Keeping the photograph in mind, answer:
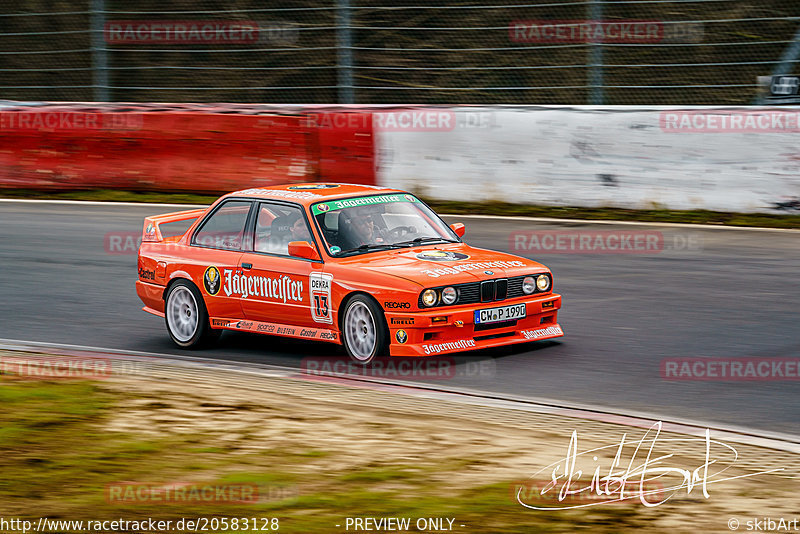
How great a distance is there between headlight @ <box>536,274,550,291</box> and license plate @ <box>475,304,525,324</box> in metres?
0.27

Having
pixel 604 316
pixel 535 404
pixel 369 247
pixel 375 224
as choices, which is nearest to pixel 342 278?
pixel 369 247

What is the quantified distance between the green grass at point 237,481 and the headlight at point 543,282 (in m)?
3.19

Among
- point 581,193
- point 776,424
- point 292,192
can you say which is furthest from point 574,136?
point 776,424

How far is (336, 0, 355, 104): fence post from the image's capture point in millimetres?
17688

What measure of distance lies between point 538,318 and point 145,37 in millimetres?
14428

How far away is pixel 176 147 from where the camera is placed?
1814cm

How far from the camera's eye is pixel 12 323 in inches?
428

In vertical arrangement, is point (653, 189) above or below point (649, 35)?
below

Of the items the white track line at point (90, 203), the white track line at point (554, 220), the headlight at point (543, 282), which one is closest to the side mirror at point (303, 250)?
the headlight at point (543, 282)

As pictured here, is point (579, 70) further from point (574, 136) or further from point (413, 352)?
point (413, 352)

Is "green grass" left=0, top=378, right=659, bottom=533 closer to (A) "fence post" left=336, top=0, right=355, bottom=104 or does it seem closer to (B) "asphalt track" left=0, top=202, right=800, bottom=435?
(B) "asphalt track" left=0, top=202, right=800, bottom=435

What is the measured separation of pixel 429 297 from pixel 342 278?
737 mm

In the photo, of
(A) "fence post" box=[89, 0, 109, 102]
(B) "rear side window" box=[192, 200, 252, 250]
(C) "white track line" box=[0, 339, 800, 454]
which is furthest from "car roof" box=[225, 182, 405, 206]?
(A) "fence post" box=[89, 0, 109, 102]

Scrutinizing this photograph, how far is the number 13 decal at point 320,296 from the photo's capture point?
9.01m
